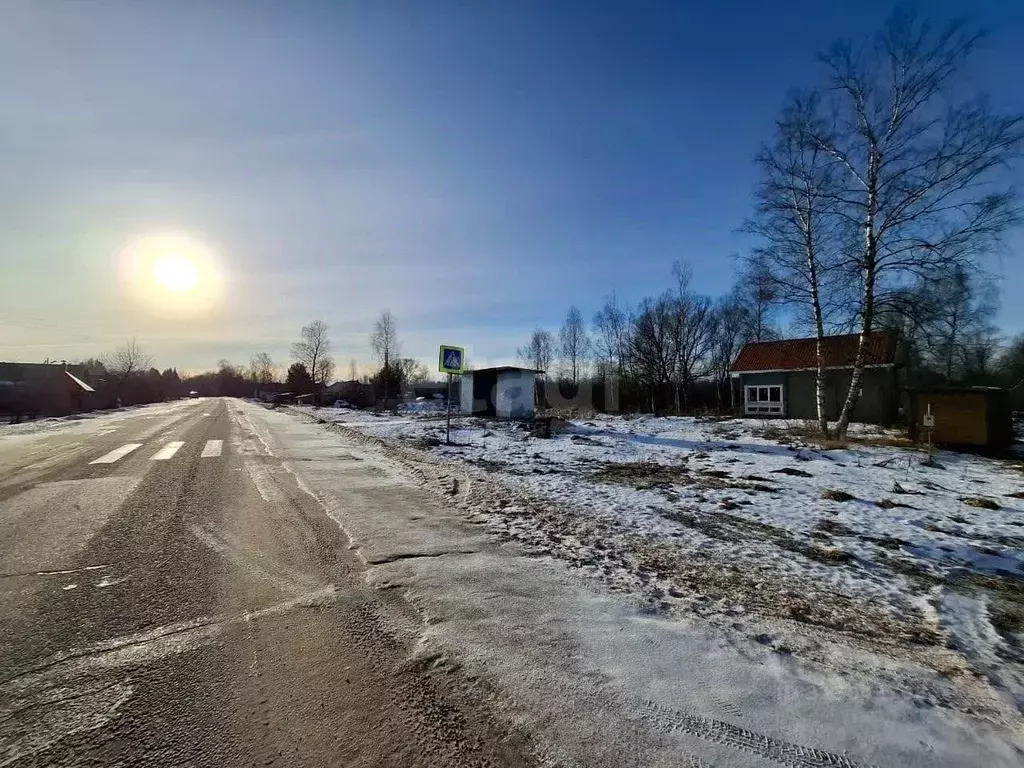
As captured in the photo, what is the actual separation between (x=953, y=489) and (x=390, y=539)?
32.9 ft

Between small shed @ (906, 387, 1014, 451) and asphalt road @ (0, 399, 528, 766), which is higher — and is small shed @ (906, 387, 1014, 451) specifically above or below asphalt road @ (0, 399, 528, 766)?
above

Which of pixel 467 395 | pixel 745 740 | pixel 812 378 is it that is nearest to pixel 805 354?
pixel 812 378

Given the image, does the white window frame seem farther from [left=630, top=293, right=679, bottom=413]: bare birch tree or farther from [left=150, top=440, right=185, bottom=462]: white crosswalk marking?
[left=150, top=440, right=185, bottom=462]: white crosswalk marking

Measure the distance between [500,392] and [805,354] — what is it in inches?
709

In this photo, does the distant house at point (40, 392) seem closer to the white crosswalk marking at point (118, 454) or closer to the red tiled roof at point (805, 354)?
the white crosswalk marking at point (118, 454)

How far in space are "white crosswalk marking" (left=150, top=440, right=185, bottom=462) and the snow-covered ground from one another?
621 centimetres

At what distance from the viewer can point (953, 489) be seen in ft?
28.4

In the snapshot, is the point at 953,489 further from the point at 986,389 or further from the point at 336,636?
the point at 336,636

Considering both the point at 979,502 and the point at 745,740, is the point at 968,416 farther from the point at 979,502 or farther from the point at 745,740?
the point at 745,740

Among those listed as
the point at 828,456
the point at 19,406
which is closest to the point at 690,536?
the point at 828,456

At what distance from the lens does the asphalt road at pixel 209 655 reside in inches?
89.7

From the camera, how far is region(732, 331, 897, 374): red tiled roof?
2314 centimetres

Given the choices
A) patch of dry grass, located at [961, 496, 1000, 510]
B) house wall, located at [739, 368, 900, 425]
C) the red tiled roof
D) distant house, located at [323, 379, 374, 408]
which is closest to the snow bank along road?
patch of dry grass, located at [961, 496, 1000, 510]

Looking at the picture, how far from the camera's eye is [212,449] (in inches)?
495
